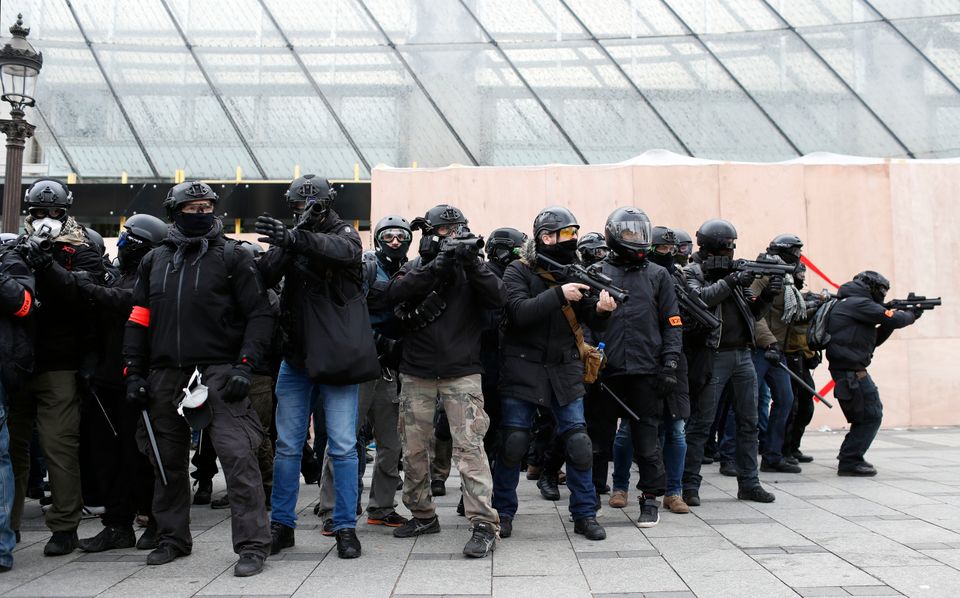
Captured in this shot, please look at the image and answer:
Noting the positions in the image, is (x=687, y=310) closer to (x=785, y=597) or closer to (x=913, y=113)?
(x=785, y=597)

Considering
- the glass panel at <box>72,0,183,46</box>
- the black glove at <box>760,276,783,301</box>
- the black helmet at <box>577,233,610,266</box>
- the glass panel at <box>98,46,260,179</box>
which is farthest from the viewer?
the glass panel at <box>72,0,183,46</box>

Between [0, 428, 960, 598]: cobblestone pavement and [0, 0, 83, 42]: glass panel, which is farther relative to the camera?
[0, 0, 83, 42]: glass panel

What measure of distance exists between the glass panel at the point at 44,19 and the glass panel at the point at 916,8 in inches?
579

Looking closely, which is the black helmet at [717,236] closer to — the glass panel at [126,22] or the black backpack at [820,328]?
the black backpack at [820,328]

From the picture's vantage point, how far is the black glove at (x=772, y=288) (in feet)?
18.3

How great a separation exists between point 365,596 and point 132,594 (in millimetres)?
1007

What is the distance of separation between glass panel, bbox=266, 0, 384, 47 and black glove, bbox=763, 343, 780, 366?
33.2 ft

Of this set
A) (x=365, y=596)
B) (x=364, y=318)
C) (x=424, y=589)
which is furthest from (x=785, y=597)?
(x=364, y=318)

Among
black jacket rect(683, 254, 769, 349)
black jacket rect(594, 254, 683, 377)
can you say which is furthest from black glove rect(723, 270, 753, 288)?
black jacket rect(594, 254, 683, 377)

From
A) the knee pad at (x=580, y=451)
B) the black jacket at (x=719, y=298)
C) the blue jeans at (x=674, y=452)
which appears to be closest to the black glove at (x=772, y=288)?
the black jacket at (x=719, y=298)

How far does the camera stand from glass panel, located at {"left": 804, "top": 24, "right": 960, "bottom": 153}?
12828 mm

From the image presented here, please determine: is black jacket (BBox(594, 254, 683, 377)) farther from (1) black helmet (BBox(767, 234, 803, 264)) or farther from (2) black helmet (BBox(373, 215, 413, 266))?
(1) black helmet (BBox(767, 234, 803, 264))

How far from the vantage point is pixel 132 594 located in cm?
327

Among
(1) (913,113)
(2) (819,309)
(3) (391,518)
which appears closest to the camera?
(3) (391,518)
